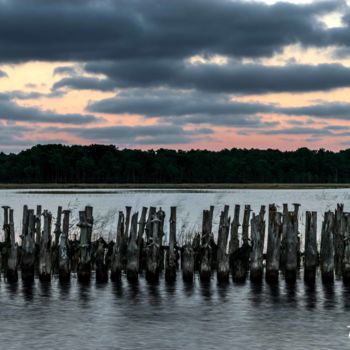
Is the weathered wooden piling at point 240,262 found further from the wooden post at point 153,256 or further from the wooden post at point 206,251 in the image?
the wooden post at point 153,256

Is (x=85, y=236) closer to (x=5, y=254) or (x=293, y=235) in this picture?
(x=5, y=254)

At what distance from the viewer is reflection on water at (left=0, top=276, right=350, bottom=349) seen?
15.6 meters

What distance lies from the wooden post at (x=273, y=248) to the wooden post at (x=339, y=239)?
6.15 ft

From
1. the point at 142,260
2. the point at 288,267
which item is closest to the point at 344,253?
the point at 288,267

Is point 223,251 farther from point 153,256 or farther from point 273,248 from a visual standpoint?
point 153,256

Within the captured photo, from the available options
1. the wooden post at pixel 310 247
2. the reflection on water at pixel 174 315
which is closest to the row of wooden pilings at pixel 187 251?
the wooden post at pixel 310 247

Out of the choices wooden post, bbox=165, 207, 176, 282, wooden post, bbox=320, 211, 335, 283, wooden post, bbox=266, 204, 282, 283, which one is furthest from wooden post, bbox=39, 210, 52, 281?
wooden post, bbox=320, 211, 335, 283

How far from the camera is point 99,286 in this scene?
22.0m

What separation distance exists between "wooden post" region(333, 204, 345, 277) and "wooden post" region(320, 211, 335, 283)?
2.08 feet

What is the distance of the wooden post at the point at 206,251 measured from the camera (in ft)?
73.2

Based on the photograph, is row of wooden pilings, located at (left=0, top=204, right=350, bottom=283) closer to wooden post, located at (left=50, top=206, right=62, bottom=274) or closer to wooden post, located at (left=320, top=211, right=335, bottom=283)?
wooden post, located at (left=320, top=211, right=335, bottom=283)

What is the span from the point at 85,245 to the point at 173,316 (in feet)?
16.4

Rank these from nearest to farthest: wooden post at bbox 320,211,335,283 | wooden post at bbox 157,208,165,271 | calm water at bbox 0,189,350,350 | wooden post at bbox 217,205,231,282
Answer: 1. calm water at bbox 0,189,350,350
2. wooden post at bbox 217,205,231,282
3. wooden post at bbox 320,211,335,283
4. wooden post at bbox 157,208,165,271

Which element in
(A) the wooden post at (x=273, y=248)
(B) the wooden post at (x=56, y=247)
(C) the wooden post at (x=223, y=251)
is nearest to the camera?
(A) the wooden post at (x=273, y=248)
